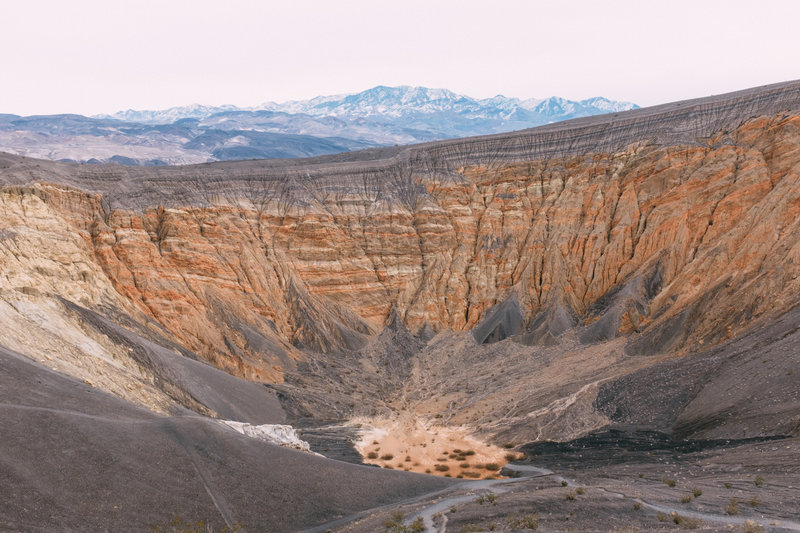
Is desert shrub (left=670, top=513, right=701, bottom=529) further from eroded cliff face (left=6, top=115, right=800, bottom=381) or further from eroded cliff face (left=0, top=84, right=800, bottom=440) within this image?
eroded cliff face (left=6, top=115, right=800, bottom=381)

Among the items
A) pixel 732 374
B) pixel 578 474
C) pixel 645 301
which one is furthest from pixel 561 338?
pixel 578 474

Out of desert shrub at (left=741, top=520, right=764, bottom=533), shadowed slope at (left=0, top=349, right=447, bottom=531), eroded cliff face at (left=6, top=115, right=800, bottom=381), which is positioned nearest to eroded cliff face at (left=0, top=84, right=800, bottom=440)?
eroded cliff face at (left=6, top=115, right=800, bottom=381)

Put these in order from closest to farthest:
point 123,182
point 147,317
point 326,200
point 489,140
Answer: point 147,317
point 123,182
point 326,200
point 489,140

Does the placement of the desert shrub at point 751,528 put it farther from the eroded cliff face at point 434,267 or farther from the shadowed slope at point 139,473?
the shadowed slope at point 139,473

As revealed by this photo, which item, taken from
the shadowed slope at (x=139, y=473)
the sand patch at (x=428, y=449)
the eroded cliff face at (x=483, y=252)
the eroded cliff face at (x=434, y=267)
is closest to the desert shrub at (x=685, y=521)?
the shadowed slope at (x=139, y=473)

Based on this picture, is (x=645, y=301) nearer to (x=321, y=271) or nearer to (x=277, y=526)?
(x=321, y=271)

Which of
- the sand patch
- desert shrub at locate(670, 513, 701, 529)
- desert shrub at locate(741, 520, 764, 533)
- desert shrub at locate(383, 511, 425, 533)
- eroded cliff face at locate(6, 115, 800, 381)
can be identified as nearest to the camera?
desert shrub at locate(741, 520, 764, 533)
